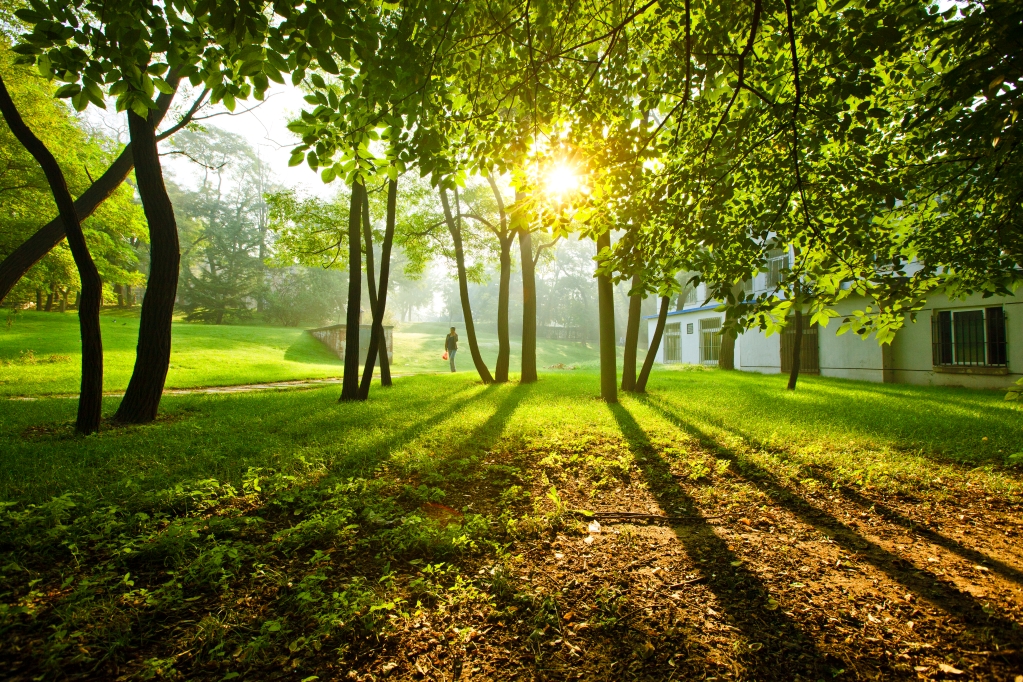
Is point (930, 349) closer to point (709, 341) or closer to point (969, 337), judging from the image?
point (969, 337)

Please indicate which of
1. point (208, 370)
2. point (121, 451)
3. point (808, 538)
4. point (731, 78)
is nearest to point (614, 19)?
A: point (731, 78)

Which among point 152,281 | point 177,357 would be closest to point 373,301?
point 152,281

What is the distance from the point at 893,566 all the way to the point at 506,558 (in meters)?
2.50

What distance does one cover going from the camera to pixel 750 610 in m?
2.37

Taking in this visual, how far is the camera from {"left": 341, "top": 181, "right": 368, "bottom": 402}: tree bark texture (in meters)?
9.48

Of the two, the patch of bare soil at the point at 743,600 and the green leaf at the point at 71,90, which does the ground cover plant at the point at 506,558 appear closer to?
the patch of bare soil at the point at 743,600

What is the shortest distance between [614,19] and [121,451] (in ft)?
22.2

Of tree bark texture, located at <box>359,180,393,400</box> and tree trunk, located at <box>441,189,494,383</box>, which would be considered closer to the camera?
tree bark texture, located at <box>359,180,393,400</box>

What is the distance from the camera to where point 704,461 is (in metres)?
5.06

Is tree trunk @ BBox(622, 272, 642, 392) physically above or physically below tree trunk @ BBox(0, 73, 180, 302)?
below

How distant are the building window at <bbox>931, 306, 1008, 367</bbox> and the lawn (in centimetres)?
2019

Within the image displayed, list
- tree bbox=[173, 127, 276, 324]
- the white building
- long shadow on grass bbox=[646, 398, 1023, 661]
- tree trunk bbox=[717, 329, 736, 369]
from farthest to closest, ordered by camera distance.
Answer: tree bbox=[173, 127, 276, 324], tree trunk bbox=[717, 329, 736, 369], the white building, long shadow on grass bbox=[646, 398, 1023, 661]

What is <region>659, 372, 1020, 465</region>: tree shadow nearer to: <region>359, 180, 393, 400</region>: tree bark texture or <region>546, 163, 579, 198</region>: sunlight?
<region>546, 163, 579, 198</region>: sunlight

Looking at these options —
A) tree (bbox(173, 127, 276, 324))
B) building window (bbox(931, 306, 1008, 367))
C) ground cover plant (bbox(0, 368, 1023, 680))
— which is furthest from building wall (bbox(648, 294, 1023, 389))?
tree (bbox(173, 127, 276, 324))
